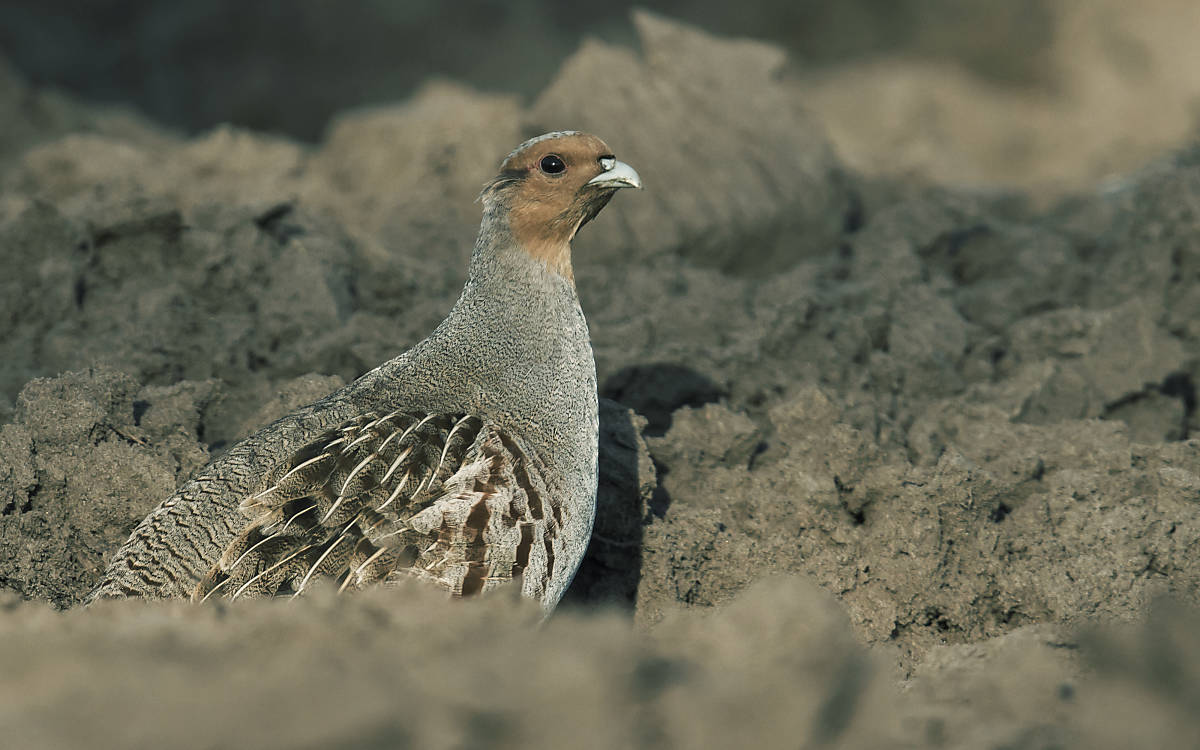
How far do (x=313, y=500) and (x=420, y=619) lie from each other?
1.17m

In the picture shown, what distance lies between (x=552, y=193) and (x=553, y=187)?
2 centimetres

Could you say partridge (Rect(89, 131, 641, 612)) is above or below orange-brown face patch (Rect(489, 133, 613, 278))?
below

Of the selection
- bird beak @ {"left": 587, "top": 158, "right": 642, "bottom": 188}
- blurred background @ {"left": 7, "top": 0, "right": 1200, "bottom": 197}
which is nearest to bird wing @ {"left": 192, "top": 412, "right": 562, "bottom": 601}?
bird beak @ {"left": 587, "top": 158, "right": 642, "bottom": 188}

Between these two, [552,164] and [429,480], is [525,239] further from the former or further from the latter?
[429,480]

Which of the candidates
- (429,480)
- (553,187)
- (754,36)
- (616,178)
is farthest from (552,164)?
(754,36)

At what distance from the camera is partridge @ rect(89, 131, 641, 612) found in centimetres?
316

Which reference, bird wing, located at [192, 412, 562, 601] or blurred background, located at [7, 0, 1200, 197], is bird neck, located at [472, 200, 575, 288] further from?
blurred background, located at [7, 0, 1200, 197]

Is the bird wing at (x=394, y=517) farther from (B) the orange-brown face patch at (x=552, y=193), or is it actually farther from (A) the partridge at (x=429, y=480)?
(B) the orange-brown face patch at (x=552, y=193)

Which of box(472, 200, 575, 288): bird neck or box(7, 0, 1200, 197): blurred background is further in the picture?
box(7, 0, 1200, 197): blurred background

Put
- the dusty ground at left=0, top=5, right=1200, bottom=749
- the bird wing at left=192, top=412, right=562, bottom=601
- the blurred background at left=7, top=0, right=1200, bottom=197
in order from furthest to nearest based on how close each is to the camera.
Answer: the blurred background at left=7, top=0, right=1200, bottom=197
the bird wing at left=192, top=412, right=562, bottom=601
the dusty ground at left=0, top=5, right=1200, bottom=749

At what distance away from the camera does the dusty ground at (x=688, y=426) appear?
1.87 metres

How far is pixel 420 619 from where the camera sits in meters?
2.16

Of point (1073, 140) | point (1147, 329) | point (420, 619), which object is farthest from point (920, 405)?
point (1073, 140)

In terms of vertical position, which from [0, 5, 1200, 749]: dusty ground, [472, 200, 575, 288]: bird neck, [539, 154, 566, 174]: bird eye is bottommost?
[0, 5, 1200, 749]: dusty ground
